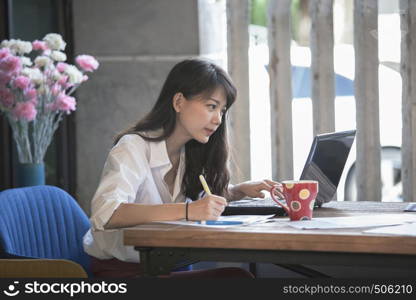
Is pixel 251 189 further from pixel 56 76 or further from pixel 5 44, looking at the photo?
pixel 5 44

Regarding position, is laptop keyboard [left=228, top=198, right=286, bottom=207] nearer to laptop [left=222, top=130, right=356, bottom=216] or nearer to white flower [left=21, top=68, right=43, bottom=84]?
laptop [left=222, top=130, right=356, bottom=216]

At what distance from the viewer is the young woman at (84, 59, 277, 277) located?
2.31 metres

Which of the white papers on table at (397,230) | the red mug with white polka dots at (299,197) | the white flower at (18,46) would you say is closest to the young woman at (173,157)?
the red mug with white polka dots at (299,197)

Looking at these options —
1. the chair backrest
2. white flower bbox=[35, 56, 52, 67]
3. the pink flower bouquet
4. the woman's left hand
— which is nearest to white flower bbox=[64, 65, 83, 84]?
the pink flower bouquet

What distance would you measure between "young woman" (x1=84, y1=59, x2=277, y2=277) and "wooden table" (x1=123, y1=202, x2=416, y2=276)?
0.31 metres

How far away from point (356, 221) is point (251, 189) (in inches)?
27.3

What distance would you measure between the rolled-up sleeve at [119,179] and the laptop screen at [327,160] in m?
0.52

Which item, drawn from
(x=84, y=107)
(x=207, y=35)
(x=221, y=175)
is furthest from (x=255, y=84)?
(x=221, y=175)

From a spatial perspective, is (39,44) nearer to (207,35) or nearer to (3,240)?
(207,35)

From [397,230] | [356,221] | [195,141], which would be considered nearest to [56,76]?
[195,141]

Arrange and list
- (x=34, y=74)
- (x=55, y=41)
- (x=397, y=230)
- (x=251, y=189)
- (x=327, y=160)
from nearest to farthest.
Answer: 1. (x=397, y=230)
2. (x=327, y=160)
3. (x=251, y=189)
4. (x=34, y=74)
5. (x=55, y=41)

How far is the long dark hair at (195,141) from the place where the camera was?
8.01 ft

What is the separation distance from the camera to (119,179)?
2.21m

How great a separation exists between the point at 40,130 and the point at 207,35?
3.47 ft
